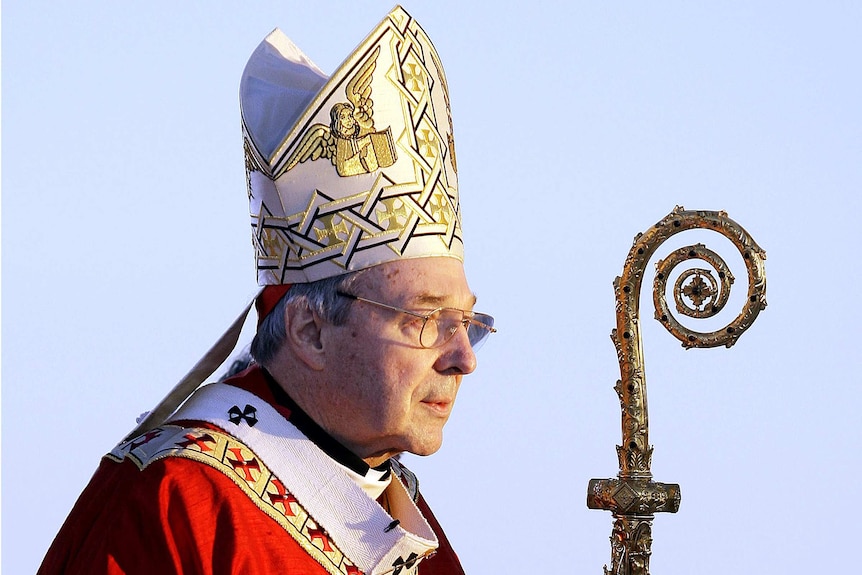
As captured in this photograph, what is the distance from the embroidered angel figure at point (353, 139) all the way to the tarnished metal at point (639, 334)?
1.04 meters

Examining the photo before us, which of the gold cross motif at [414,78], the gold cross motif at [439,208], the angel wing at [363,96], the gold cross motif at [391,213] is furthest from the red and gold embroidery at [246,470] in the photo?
the gold cross motif at [414,78]

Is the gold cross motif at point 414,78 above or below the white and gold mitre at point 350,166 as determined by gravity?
above

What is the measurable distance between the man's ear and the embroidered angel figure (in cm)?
42

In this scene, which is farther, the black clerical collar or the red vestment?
the black clerical collar

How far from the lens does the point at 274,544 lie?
14.1 ft

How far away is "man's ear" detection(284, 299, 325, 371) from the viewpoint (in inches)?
181

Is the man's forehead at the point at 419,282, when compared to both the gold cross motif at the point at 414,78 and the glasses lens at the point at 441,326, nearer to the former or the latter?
the glasses lens at the point at 441,326

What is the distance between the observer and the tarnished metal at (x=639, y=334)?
16.9 feet

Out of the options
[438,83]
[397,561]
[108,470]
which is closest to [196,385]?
[108,470]

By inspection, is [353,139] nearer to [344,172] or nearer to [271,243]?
[344,172]

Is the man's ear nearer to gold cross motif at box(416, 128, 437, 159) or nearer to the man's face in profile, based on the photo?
the man's face in profile

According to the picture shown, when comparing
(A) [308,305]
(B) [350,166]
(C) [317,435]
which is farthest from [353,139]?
(C) [317,435]

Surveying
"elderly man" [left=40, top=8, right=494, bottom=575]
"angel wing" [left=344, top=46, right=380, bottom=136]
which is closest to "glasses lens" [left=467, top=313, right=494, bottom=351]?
"elderly man" [left=40, top=8, right=494, bottom=575]

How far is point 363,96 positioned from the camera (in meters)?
4.75
